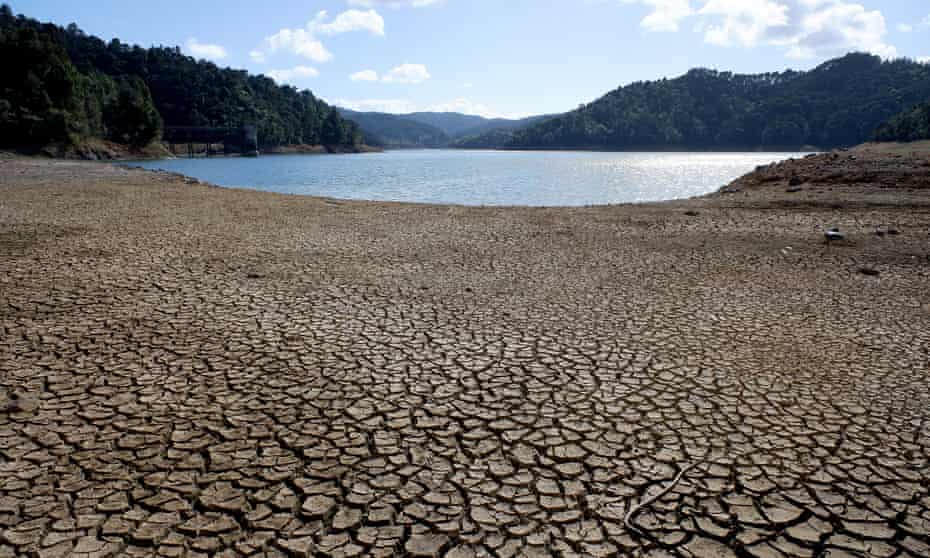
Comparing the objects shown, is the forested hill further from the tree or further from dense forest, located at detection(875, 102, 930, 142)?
the tree

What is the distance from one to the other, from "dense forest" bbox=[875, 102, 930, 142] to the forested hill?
42.4m

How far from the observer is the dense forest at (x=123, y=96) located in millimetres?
57219

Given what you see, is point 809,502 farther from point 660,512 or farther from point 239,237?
point 239,237

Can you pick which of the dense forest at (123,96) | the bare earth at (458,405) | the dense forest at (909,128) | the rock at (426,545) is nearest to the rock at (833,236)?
the bare earth at (458,405)

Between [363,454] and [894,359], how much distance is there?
5409 millimetres

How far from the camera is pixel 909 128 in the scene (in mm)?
55375

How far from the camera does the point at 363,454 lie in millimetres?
3787

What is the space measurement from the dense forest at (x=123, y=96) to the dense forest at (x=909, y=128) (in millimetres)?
86040

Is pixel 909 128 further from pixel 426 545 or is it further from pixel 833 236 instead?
pixel 426 545

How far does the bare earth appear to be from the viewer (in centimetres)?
310

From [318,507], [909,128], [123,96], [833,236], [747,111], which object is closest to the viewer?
[318,507]

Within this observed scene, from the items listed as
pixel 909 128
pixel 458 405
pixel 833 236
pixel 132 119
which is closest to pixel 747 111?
pixel 909 128

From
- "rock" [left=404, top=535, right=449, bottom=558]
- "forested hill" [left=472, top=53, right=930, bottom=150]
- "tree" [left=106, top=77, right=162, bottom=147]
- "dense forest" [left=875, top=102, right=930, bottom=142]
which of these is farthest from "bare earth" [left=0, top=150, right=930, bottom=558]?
"forested hill" [left=472, top=53, right=930, bottom=150]

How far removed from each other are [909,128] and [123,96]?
305ft
